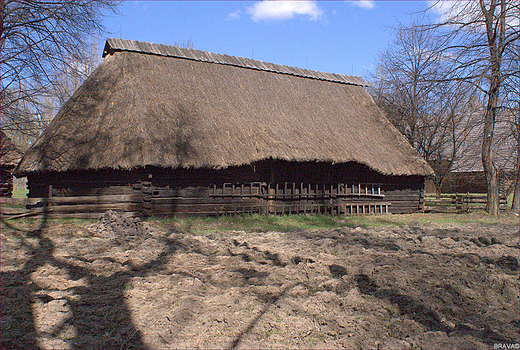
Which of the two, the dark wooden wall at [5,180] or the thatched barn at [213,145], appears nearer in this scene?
the thatched barn at [213,145]

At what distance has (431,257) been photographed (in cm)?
715

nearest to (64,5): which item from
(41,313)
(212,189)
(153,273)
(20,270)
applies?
(212,189)

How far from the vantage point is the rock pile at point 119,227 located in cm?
948

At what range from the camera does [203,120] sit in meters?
14.5

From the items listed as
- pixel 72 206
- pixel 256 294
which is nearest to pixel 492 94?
pixel 256 294

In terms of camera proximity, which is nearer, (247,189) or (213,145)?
(213,145)

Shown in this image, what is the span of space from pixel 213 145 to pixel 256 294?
29.2 feet

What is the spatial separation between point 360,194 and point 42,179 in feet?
41.9

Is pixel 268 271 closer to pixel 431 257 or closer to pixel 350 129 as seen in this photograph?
pixel 431 257

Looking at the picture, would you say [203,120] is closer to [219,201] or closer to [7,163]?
[219,201]

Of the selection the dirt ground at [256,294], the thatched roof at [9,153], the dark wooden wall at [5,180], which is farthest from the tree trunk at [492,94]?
the dark wooden wall at [5,180]

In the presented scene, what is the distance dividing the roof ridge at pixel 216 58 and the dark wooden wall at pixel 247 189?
6.41m

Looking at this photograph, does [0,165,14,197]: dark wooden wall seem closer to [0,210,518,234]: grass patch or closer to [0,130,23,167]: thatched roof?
[0,130,23,167]: thatched roof

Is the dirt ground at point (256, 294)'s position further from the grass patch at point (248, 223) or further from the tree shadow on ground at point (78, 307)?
the grass patch at point (248, 223)
